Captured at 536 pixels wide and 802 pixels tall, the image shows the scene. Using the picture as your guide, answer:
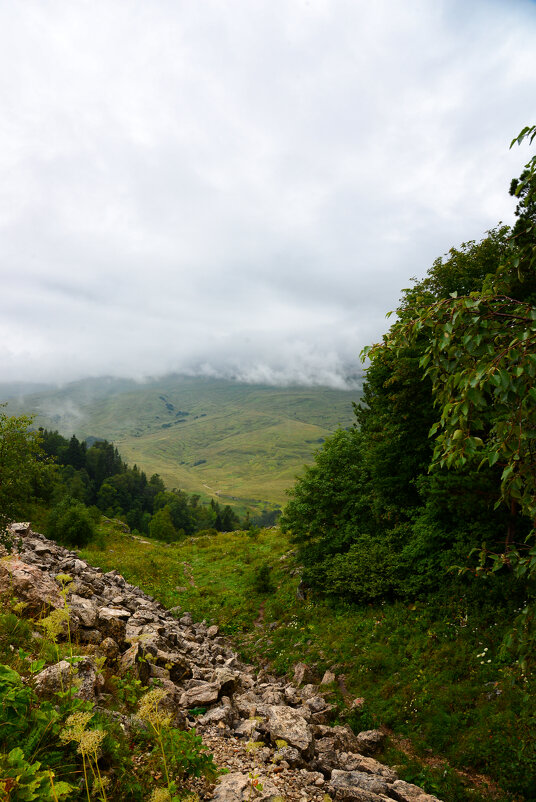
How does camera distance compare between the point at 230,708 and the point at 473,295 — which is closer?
the point at 473,295

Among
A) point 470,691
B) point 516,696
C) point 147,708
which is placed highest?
point 147,708

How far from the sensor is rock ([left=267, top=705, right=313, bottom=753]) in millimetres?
7203

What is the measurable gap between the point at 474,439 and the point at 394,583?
14.3 m

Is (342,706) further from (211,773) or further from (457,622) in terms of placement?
(211,773)

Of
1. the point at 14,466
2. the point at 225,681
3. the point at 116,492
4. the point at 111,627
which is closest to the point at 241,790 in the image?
the point at 225,681

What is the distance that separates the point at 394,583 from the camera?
15320mm

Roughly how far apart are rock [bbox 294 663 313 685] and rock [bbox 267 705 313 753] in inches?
194

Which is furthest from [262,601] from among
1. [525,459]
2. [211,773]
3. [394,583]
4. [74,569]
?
[525,459]

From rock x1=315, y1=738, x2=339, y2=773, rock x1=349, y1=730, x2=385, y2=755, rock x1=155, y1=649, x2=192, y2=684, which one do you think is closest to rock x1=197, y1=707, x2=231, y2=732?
rock x1=315, y1=738, x2=339, y2=773

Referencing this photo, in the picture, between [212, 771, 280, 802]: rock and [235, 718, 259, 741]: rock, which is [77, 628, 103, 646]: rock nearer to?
[235, 718, 259, 741]: rock

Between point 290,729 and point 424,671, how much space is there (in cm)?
595

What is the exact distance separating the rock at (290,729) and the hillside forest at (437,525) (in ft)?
11.1

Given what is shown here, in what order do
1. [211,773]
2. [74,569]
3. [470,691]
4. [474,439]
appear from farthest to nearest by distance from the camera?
[74,569]
[470,691]
[211,773]
[474,439]

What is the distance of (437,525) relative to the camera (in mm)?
15250
